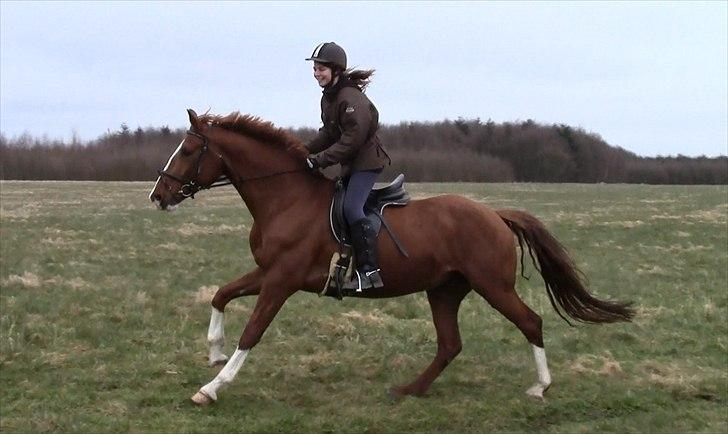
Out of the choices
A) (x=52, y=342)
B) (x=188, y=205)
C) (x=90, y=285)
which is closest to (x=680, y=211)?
(x=188, y=205)

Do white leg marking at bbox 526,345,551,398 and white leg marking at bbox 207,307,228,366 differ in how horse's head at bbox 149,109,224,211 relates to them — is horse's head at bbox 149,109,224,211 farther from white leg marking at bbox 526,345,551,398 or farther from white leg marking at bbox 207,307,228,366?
white leg marking at bbox 526,345,551,398

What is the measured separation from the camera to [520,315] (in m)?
7.32

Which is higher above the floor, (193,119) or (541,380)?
(193,119)

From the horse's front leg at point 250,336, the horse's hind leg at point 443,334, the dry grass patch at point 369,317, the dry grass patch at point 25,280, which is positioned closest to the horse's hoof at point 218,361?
the horse's front leg at point 250,336

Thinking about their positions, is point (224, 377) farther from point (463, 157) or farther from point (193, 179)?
point (463, 157)

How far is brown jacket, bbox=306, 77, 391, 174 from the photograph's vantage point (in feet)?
22.4

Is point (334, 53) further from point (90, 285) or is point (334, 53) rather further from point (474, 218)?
point (90, 285)

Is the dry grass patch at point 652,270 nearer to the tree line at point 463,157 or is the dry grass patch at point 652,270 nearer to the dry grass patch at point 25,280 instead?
the dry grass patch at point 25,280

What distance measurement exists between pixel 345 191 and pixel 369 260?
72cm

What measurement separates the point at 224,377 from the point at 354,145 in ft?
8.09

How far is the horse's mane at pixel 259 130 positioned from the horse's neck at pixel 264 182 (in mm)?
131

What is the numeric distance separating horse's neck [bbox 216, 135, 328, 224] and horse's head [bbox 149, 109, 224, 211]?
187mm

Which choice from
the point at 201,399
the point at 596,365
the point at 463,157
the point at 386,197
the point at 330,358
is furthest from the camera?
the point at 463,157

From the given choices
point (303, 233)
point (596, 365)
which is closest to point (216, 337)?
point (303, 233)
